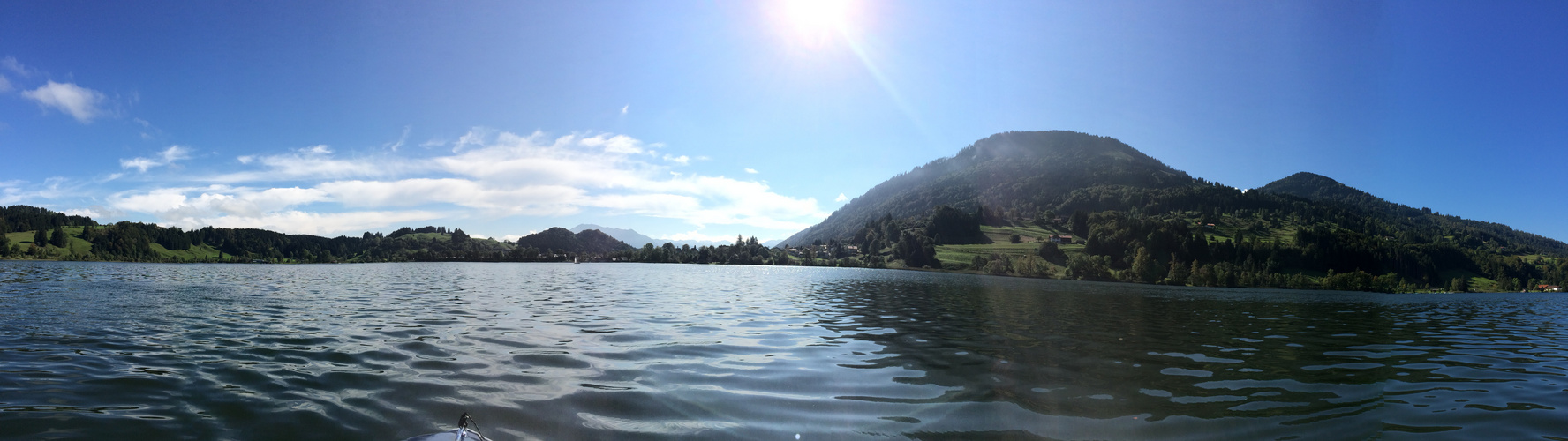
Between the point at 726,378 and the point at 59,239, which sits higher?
the point at 59,239

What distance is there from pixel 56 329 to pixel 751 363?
781 inches

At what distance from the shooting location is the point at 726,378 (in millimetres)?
11383

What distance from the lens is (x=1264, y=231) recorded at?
643 ft

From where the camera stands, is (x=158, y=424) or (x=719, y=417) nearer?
(x=158, y=424)

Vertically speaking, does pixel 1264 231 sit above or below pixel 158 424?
above

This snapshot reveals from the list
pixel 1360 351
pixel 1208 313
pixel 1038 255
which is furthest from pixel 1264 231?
pixel 1360 351

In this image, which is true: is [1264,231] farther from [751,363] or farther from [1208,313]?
[751,363]

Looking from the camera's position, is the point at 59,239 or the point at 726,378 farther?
the point at 59,239

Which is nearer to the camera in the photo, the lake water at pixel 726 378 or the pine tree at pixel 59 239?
the lake water at pixel 726 378

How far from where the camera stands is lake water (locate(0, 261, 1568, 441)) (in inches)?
312

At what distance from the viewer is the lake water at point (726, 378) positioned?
26.0 feet

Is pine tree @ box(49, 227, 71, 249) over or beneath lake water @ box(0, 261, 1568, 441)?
over

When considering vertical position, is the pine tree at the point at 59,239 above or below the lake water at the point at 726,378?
above

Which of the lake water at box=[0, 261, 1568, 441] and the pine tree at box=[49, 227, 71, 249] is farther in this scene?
the pine tree at box=[49, 227, 71, 249]
